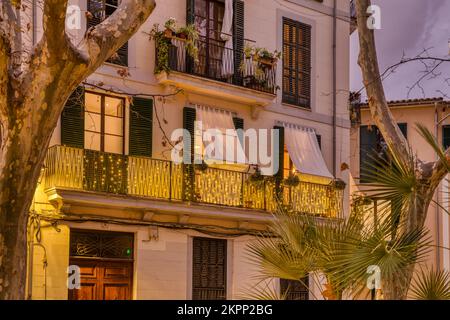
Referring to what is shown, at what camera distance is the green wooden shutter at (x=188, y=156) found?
20.4 metres

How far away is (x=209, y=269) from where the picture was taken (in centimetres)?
2119

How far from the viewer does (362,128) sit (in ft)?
107

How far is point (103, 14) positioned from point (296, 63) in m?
6.17

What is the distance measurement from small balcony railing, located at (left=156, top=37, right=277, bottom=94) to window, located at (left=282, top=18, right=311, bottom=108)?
1.12 metres


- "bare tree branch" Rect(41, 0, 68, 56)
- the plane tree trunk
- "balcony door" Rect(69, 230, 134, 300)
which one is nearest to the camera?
"bare tree branch" Rect(41, 0, 68, 56)

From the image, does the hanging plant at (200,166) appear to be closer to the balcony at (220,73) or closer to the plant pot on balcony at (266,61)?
the balcony at (220,73)

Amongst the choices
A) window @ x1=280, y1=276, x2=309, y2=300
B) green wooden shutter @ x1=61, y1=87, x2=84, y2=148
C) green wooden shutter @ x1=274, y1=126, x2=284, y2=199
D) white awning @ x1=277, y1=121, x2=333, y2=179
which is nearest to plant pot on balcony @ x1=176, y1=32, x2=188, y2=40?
green wooden shutter @ x1=61, y1=87, x2=84, y2=148

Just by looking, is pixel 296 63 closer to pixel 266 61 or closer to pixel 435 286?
pixel 266 61

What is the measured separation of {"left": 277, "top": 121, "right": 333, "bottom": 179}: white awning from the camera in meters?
22.8

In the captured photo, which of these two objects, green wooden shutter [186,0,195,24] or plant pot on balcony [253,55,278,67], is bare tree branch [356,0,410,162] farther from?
plant pot on balcony [253,55,278,67]

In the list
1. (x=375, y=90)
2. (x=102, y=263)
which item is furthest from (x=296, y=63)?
(x=375, y=90)

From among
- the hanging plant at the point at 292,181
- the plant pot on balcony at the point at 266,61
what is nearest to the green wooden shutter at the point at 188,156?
the plant pot on balcony at the point at 266,61

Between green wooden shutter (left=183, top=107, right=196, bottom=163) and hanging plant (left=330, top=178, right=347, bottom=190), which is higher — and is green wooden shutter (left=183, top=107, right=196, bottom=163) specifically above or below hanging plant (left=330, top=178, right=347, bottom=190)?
above
